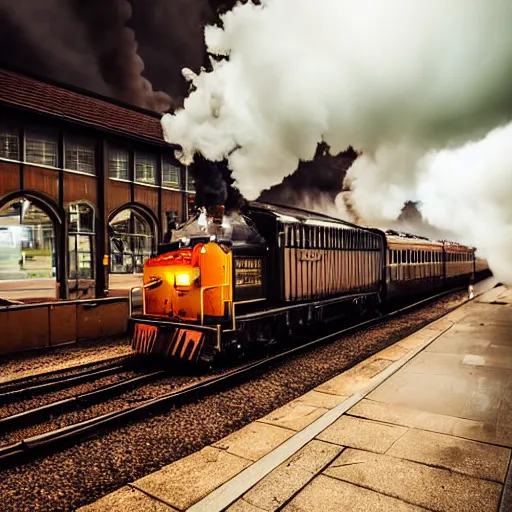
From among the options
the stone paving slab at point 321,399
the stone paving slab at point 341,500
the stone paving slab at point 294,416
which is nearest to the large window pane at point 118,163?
the stone paving slab at point 321,399

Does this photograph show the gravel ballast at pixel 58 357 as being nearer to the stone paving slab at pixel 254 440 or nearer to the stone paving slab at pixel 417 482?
the stone paving slab at pixel 254 440

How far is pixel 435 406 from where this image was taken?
17.1ft

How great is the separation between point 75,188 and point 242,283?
1098 centimetres

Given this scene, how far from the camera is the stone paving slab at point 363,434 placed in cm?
415

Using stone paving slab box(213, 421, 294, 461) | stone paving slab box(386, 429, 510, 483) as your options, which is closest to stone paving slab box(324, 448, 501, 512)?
stone paving slab box(386, 429, 510, 483)

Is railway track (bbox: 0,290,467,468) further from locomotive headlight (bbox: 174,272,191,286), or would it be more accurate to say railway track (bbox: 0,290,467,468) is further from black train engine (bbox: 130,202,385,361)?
locomotive headlight (bbox: 174,272,191,286)

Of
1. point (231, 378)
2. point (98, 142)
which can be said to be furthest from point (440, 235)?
point (231, 378)

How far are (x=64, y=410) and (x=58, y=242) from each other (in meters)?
11.2

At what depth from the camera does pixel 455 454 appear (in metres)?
3.93

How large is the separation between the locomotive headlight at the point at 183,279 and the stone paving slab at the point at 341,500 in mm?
4655

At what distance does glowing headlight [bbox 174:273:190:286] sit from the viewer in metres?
7.51

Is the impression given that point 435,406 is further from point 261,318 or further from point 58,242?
point 58,242

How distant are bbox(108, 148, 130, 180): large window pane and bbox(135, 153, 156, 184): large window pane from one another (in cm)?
50

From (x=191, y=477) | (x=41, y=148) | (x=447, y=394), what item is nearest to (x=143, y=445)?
(x=191, y=477)
